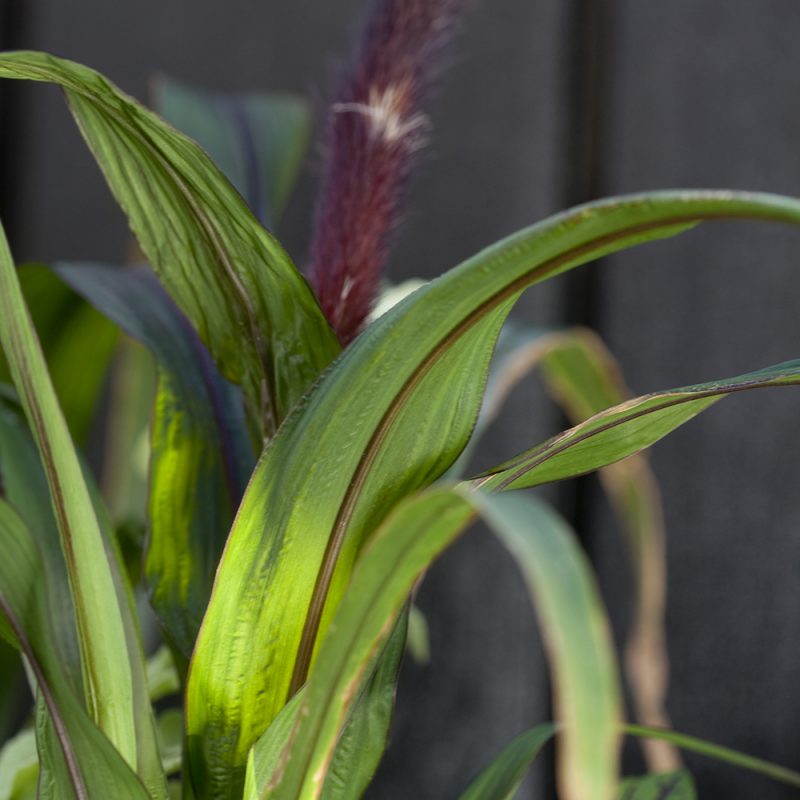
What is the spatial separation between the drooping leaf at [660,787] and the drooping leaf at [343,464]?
12cm

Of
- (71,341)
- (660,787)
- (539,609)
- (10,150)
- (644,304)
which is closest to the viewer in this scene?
(539,609)

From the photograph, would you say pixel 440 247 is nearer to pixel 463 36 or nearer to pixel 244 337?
pixel 463 36

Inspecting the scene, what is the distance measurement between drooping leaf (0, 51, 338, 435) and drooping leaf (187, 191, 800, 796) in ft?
0.10

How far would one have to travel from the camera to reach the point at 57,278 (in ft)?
1.18

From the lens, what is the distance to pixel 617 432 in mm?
207

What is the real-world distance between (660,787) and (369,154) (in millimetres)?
197

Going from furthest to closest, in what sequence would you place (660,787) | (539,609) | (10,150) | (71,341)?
1. (10,150)
2. (71,341)
3. (660,787)
4. (539,609)

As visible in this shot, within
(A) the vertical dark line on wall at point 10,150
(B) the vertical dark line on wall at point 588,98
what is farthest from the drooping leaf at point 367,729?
(A) the vertical dark line on wall at point 10,150

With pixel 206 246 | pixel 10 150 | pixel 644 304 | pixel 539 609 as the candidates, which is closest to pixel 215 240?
pixel 206 246

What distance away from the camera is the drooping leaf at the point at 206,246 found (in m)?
0.20

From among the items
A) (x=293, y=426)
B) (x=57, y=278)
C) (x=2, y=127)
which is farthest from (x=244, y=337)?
(x=2, y=127)

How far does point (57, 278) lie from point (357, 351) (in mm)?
211

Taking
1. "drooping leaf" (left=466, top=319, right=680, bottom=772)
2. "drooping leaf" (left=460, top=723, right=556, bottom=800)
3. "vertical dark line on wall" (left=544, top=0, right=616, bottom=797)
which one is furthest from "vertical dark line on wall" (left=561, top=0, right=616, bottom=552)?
"drooping leaf" (left=460, top=723, right=556, bottom=800)

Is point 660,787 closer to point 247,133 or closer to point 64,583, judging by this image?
point 64,583
